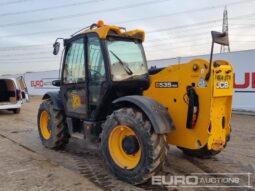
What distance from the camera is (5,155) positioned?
6.04 m

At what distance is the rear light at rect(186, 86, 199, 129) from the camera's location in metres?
4.31

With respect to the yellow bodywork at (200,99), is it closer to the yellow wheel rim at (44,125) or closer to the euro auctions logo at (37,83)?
the yellow wheel rim at (44,125)

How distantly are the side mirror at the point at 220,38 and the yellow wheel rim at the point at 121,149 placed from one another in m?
1.74

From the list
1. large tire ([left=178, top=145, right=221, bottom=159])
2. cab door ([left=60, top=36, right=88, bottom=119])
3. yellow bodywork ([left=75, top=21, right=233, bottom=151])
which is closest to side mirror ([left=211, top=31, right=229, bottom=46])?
yellow bodywork ([left=75, top=21, right=233, bottom=151])

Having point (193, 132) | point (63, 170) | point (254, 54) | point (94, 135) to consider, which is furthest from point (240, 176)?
point (254, 54)

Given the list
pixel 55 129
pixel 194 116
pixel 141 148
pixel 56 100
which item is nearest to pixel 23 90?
pixel 56 100

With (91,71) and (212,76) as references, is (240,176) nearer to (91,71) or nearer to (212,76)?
(212,76)

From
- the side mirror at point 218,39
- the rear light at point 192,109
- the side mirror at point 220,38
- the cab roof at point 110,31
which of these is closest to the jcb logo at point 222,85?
the side mirror at point 218,39

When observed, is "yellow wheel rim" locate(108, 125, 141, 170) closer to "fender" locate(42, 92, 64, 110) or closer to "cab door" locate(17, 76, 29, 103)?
"fender" locate(42, 92, 64, 110)

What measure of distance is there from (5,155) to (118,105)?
8.73ft

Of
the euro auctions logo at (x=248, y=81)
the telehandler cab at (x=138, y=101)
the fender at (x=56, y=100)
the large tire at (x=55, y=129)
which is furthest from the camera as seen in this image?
the euro auctions logo at (x=248, y=81)

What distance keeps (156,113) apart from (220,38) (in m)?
1.34

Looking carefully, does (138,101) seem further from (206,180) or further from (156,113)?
(206,180)

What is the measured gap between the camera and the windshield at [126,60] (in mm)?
5105
